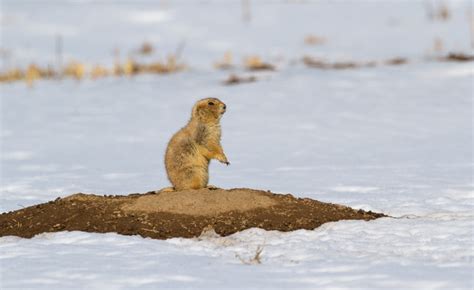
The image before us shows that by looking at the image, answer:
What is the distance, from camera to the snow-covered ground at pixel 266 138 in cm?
704

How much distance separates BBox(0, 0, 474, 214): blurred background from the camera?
12570 millimetres

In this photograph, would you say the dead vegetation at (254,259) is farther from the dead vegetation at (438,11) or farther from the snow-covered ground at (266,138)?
the dead vegetation at (438,11)

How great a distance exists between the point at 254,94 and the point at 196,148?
1086 cm

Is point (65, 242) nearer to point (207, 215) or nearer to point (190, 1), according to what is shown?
point (207, 215)

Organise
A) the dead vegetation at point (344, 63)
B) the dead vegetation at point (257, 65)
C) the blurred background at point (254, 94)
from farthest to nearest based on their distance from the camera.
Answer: the dead vegetation at point (344, 63) → the dead vegetation at point (257, 65) → the blurred background at point (254, 94)

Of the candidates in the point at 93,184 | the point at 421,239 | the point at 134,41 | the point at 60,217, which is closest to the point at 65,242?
the point at 60,217

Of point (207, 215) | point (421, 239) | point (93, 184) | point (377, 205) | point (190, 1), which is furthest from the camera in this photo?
point (190, 1)

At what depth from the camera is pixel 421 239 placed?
793 cm

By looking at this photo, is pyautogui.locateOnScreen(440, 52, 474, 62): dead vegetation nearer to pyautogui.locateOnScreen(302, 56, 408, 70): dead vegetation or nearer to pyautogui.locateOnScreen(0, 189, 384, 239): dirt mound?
→ pyautogui.locateOnScreen(302, 56, 408, 70): dead vegetation

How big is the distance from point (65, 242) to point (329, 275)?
2405 mm

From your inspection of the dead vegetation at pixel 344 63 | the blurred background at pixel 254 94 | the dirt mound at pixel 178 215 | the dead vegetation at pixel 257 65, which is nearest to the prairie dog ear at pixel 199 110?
the dirt mound at pixel 178 215

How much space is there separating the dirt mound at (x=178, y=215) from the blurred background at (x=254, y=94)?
4.72ft

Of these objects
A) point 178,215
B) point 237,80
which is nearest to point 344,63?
point 237,80

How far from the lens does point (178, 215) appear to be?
8477mm
